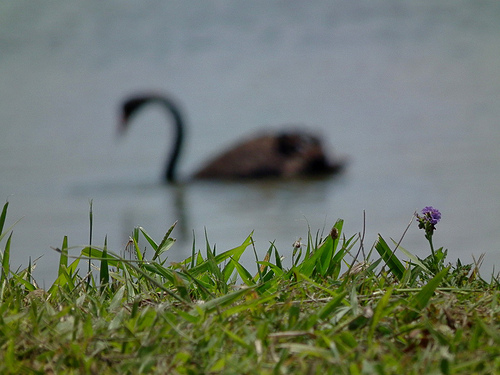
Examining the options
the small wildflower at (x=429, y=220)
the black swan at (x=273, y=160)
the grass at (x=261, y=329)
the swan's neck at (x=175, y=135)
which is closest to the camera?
the grass at (x=261, y=329)

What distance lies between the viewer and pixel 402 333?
1.35 m

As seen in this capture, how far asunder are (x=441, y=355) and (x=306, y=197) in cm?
723

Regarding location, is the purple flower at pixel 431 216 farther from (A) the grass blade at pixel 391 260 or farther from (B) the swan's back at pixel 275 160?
(B) the swan's back at pixel 275 160

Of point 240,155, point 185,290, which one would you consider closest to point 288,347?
point 185,290

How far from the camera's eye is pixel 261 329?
1.33 meters

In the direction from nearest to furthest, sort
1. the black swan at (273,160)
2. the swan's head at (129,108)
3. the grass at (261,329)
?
the grass at (261,329) < the black swan at (273,160) < the swan's head at (129,108)

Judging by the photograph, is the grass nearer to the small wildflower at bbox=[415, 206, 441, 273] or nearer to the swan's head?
the small wildflower at bbox=[415, 206, 441, 273]

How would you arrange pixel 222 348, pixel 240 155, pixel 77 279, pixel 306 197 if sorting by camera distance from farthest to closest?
pixel 240 155, pixel 306 197, pixel 77 279, pixel 222 348

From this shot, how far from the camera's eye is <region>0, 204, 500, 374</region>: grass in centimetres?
123

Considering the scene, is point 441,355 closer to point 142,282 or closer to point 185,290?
point 185,290

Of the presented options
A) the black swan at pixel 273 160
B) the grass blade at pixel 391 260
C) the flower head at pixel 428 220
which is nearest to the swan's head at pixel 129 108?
the black swan at pixel 273 160

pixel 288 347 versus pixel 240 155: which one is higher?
pixel 240 155

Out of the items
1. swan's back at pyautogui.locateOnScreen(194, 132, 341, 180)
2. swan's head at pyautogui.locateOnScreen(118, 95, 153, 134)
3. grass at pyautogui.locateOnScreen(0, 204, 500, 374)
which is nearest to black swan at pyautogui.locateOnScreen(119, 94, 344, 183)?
Answer: swan's back at pyautogui.locateOnScreen(194, 132, 341, 180)

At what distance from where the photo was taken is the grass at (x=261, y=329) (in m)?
1.23
